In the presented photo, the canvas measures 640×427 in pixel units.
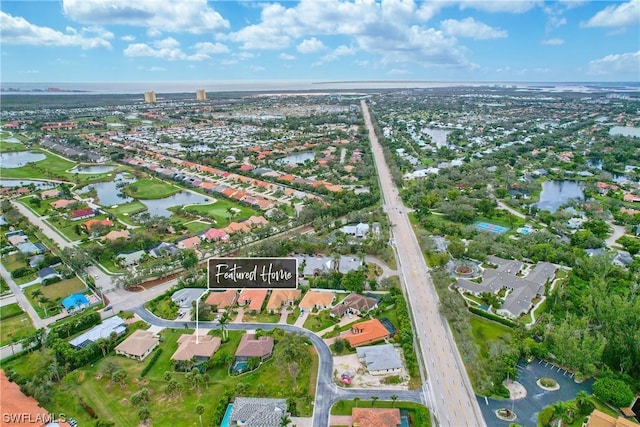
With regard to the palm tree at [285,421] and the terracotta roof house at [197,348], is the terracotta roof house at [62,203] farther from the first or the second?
the palm tree at [285,421]

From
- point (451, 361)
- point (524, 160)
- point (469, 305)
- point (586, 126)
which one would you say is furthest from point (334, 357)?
point (586, 126)

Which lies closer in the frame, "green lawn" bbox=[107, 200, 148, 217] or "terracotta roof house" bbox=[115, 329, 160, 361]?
"terracotta roof house" bbox=[115, 329, 160, 361]

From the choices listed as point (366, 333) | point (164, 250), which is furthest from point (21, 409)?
point (164, 250)

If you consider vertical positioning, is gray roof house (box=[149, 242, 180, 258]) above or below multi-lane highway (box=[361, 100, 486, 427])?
above

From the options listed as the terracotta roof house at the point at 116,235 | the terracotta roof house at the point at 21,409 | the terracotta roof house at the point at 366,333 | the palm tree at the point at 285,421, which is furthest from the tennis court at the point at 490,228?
the terracotta roof house at the point at 21,409

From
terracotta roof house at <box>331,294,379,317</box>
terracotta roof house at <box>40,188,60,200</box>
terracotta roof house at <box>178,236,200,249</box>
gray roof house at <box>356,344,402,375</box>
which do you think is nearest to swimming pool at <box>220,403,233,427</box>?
gray roof house at <box>356,344,402,375</box>

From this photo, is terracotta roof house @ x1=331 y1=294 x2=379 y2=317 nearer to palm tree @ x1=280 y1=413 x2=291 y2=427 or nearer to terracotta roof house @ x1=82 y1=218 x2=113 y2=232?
palm tree @ x1=280 y1=413 x2=291 y2=427
